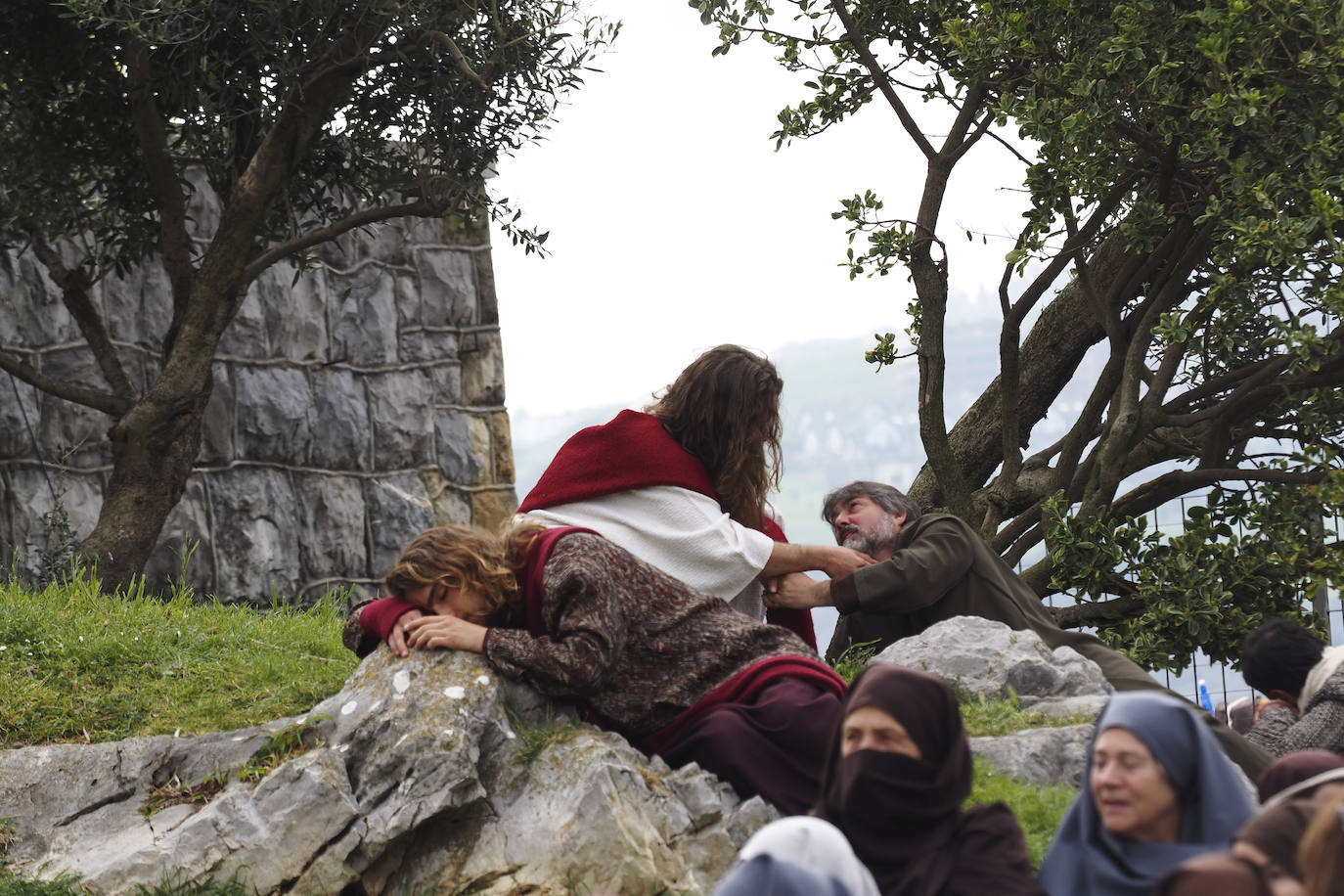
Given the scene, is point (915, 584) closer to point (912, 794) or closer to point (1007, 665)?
point (1007, 665)

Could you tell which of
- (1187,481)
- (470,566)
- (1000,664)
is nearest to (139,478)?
(470,566)

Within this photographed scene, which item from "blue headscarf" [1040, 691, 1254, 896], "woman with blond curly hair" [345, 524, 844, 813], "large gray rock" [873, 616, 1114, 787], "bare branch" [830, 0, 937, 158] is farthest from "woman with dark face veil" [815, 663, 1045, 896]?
"bare branch" [830, 0, 937, 158]

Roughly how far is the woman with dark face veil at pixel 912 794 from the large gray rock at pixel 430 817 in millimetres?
1091

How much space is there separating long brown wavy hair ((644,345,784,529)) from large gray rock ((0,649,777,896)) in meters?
1.27

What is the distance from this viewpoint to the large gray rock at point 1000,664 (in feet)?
17.2

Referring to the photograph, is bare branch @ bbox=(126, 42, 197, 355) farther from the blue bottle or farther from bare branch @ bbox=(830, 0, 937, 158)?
the blue bottle

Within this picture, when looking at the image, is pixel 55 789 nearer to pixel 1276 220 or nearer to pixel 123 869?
pixel 123 869

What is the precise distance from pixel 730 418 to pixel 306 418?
610 centimetres

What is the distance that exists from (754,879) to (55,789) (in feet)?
10.0

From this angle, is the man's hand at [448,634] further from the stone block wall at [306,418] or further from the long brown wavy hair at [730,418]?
the stone block wall at [306,418]

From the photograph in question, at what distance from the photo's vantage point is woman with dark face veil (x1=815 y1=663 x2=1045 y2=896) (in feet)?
9.41

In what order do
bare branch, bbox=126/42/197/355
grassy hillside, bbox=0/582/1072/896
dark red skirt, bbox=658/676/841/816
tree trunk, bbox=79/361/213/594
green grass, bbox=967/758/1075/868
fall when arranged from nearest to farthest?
green grass, bbox=967/758/1075/868, dark red skirt, bbox=658/676/841/816, grassy hillside, bbox=0/582/1072/896, bare branch, bbox=126/42/197/355, tree trunk, bbox=79/361/213/594

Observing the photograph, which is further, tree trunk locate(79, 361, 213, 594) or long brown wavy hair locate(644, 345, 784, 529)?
tree trunk locate(79, 361, 213, 594)

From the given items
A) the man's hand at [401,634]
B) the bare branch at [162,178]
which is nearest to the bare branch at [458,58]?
the bare branch at [162,178]
